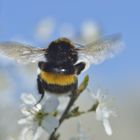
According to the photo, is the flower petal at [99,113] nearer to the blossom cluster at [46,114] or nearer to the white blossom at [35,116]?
the blossom cluster at [46,114]

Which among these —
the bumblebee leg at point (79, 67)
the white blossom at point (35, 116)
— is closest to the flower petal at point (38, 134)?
the white blossom at point (35, 116)

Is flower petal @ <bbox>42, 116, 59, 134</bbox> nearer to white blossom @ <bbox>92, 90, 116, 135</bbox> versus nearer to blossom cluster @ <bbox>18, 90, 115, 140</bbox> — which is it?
blossom cluster @ <bbox>18, 90, 115, 140</bbox>

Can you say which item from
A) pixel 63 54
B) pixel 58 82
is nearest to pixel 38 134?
pixel 58 82

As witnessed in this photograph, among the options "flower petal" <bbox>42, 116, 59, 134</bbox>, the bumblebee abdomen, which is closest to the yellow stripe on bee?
the bumblebee abdomen

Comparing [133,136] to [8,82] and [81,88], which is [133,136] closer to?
[8,82]

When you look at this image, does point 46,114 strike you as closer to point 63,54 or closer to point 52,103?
point 52,103

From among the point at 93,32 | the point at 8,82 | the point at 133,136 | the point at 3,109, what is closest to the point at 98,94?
the point at 3,109

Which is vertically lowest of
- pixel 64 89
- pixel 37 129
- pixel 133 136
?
pixel 133 136
